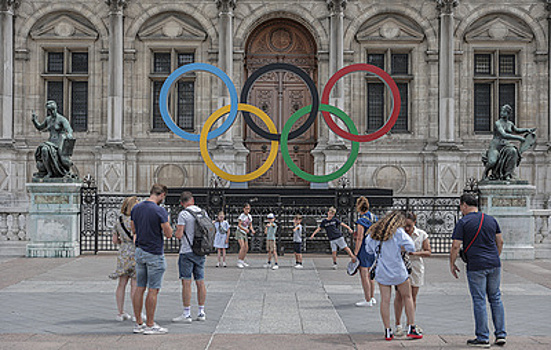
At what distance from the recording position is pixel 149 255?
28.8 feet

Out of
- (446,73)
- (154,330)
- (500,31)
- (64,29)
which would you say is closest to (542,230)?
(446,73)

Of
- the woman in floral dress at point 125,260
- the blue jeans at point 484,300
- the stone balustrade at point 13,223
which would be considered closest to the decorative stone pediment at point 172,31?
the stone balustrade at point 13,223

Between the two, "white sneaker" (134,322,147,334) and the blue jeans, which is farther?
"white sneaker" (134,322,147,334)

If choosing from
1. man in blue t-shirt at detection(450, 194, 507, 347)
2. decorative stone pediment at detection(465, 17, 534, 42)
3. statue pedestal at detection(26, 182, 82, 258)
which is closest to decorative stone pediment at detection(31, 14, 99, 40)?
statue pedestal at detection(26, 182, 82, 258)

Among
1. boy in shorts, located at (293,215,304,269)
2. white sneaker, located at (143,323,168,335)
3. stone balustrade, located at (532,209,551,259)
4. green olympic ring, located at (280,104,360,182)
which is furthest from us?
stone balustrade, located at (532,209,551,259)

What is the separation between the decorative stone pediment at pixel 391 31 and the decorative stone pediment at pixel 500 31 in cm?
220

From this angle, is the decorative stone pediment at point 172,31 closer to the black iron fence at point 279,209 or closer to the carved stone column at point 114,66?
the carved stone column at point 114,66

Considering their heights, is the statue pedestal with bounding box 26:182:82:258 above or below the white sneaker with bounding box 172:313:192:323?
above

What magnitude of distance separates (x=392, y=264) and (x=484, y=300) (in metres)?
1.24

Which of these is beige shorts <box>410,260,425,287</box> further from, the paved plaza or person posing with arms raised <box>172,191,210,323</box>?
person posing with arms raised <box>172,191,210,323</box>

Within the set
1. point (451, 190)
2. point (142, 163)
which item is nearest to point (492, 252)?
point (451, 190)

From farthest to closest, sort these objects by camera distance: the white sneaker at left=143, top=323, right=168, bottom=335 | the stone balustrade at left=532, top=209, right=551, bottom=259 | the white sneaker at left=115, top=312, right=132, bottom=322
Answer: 1. the stone balustrade at left=532, top=209, right=551, bottom=259
2. the white sneaker at left=115, top=312, right=132, bottom=322
3. the white sneaker at left=143, top=323, right=168, bottom=335

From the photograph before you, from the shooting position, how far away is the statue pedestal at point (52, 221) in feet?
59.1

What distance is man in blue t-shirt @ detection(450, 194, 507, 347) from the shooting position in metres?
8.20
